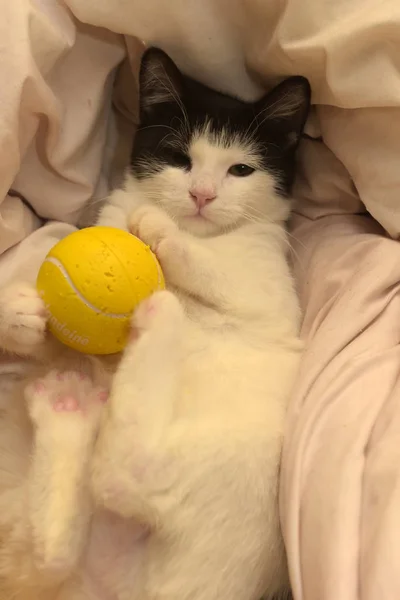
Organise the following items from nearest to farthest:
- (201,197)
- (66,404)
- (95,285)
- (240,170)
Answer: (95,285) → (66,404) → (201,197) → (240,170)

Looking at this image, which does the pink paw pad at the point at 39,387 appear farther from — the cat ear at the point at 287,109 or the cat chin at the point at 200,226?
the cat ear at the point at 287,109

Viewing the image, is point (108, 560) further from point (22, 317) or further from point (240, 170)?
point (240, 170)

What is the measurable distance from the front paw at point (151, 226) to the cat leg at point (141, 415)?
0.58ft

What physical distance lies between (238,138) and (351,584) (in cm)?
94

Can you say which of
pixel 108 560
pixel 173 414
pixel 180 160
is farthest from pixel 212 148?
pixel 108 560

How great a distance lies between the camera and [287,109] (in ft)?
4.28

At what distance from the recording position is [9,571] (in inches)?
40.4

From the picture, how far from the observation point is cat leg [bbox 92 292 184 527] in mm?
924

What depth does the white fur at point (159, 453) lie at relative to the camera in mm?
944

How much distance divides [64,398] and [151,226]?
37 centimetres

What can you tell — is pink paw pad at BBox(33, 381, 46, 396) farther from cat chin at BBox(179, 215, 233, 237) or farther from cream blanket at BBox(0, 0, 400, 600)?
cat chin at BBox(179, 215, 233, 237)

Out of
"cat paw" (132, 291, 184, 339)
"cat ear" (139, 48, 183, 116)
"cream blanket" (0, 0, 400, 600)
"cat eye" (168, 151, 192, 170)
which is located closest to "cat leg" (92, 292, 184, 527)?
"cat paw" (132, 291, 184, 339)

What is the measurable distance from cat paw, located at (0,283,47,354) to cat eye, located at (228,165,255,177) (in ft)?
1.76

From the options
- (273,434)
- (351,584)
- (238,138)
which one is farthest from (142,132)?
(351,584)
